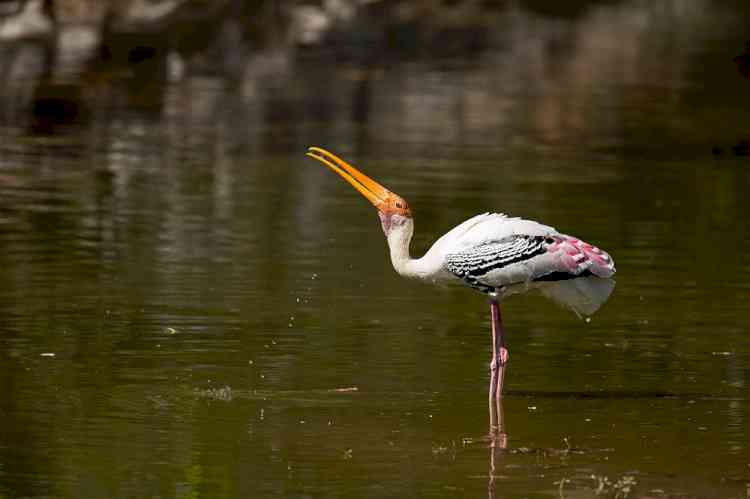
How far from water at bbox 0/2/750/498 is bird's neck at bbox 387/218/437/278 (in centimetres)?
61

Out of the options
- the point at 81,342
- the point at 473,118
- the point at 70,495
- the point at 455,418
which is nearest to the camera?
the point at 70,495

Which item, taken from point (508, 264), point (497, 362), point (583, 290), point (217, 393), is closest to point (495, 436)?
point (497, 362)

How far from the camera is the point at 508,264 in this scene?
11719 millimetres

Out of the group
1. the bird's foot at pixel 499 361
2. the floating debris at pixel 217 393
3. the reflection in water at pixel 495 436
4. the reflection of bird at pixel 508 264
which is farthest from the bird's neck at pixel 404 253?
the floating debris at pixel 217 393

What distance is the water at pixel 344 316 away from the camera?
33.5 feet

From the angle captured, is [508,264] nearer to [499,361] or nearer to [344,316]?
[499,361]

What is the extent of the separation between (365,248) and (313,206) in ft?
7.54

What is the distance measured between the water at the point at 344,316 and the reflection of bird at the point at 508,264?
0.52m

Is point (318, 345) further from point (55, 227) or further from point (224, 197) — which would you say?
point (224, 197)

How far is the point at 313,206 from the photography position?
19.3 m

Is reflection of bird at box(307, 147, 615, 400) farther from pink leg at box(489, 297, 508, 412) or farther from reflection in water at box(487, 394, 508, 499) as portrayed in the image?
reflection in water at box(487, 394, 508, 499)

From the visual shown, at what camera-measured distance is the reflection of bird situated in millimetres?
11719

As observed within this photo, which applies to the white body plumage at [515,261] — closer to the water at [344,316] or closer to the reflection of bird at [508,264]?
the reflection of bird at [508,264]

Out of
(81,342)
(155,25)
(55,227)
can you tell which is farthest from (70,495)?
(155,25)
